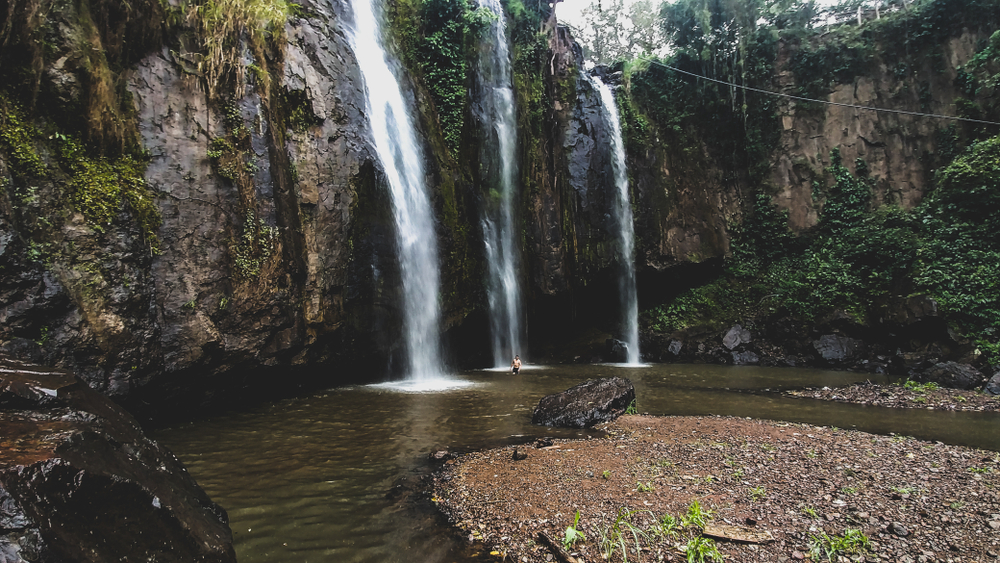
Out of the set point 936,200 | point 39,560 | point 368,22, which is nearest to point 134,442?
point 39,560

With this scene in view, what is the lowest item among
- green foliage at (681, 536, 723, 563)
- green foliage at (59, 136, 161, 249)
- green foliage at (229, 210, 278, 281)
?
green foliage at (681, 536, 723, 563)

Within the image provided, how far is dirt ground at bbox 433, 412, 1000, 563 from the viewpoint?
3.42 metres

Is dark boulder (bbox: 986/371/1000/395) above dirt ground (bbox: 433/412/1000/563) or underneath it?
underneath

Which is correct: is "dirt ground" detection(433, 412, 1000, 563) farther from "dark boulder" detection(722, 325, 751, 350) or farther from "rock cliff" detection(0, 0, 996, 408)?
"dark boulder" detection(722, 325, 751, 350)

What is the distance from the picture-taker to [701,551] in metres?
3.29

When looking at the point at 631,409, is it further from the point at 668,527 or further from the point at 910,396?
the point at 910,396

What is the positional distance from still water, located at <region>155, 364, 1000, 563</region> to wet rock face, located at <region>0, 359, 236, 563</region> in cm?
85

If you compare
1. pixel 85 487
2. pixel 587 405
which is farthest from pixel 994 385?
pixel 85 487

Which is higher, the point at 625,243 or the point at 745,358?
the point at 625,243

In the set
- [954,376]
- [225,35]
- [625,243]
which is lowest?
[954,376]

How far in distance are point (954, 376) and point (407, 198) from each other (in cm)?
1351

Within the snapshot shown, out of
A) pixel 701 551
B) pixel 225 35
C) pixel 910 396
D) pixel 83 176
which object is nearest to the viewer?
pixel 701 551

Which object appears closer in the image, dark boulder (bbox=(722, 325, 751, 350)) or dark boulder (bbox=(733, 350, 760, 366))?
dark boulder (bbox=(733, 350, 760, 366))

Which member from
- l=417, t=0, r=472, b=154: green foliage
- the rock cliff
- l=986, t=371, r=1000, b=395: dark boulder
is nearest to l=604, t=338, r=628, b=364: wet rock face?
the rock cliff
